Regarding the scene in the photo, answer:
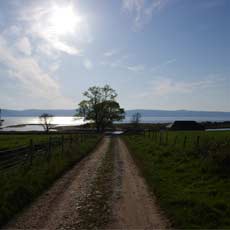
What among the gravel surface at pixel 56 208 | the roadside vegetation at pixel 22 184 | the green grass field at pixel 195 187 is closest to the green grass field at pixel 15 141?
the roadside vegetation at pixel 22 184

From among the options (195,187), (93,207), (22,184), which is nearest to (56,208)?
(93,207)

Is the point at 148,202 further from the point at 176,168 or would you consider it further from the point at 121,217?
the point at 176,168

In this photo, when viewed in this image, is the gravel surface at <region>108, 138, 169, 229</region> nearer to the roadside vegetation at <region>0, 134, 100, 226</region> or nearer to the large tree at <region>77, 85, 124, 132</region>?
the roadside vegetation at <region>0, 134, 100, 226</region>

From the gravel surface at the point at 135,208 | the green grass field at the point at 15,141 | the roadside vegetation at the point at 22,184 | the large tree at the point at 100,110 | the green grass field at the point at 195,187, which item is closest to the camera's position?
the gravel surface at the point at 135,208

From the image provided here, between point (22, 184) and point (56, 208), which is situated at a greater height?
point (22, 184)

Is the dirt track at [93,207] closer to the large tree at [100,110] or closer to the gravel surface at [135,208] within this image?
the gravel surface at [135,208]

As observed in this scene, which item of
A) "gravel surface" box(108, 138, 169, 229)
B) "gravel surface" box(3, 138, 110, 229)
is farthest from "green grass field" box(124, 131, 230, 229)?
"gravel surface" box(3, 138, 110, 229)

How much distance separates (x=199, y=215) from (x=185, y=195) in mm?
1686

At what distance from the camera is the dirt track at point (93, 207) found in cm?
651

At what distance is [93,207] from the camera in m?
7.75

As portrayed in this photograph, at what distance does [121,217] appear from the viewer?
695 centimetres

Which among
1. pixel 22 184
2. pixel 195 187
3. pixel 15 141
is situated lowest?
pixel 15 141

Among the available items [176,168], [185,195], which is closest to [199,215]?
[185,195]

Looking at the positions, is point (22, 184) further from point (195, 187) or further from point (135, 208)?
point (195, 187)
